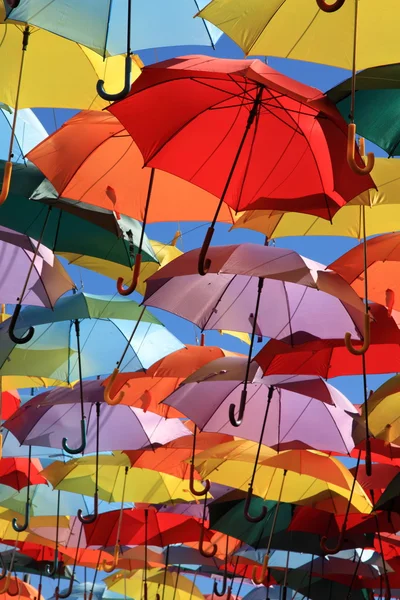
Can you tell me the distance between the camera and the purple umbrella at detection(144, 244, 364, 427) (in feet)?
19.7

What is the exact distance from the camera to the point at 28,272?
678 centimetres

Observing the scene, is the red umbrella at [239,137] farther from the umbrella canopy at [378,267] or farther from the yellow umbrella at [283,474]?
the yellow umbrella at [283,474]

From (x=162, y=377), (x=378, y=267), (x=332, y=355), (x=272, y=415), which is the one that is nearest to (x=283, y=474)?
(x=272, y=415)

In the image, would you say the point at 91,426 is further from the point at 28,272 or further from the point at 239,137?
the point at 239,137

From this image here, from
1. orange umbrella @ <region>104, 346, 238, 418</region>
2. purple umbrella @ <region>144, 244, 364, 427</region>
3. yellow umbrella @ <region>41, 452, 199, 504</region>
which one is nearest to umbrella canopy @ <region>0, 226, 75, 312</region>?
purple umbrella @ <region>144, 244, 364, 427</region>

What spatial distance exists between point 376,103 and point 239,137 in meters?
0.80

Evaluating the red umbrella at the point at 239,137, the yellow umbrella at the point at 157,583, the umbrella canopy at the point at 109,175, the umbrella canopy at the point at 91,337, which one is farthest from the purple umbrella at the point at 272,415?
the yellow umbrella at the point at 157,583

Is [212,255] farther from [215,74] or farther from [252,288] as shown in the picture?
[215,74]

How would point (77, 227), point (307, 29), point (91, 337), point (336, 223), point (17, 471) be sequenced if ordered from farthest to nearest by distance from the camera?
point (17, 471)
point (91, 337)
point (336, 223)
point (77, 227)
point (307, 29)

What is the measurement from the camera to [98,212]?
21.1 feet

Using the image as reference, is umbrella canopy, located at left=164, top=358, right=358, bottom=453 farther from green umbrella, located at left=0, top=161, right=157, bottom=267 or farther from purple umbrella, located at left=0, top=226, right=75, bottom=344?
green umbrella, located at left=0, top=161, right=157, bottom=267

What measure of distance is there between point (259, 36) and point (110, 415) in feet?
15.4

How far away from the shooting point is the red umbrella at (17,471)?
33.4ft

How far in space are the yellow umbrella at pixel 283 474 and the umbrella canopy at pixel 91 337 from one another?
→ 4.81ft
